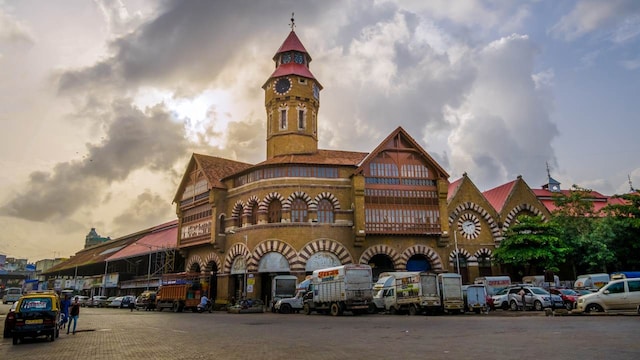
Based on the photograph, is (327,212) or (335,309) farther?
(327,212)

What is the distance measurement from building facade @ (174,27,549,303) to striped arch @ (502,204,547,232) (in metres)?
0.13

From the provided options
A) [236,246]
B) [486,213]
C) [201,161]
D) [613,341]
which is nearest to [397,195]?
[486,213]

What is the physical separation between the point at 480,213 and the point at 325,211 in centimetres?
1560

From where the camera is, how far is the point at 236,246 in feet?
143

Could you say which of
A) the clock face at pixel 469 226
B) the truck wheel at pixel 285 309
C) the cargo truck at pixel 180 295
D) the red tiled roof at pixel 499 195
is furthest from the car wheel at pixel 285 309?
the red tiled roof at pixel 499 195

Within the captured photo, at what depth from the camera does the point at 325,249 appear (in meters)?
40.6

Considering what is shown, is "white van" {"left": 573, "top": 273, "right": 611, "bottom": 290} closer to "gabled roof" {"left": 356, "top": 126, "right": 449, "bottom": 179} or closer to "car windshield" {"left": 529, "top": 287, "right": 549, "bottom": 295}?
"car windshield" {"left": 529, "top": 287, "right": 549, "bottom": 295}

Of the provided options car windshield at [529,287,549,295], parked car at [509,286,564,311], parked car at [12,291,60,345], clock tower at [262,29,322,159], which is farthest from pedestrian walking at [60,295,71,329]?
clock tower at [262,29,322,159]

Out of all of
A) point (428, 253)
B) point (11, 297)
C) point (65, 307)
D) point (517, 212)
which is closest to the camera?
point (65, 307)

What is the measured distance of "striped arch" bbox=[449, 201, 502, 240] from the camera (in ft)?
149

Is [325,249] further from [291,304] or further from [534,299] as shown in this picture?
[534,299]

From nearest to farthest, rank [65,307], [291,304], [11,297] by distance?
[65,307] → [291,304] → [11,297]

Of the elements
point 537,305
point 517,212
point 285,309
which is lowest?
point 285,309

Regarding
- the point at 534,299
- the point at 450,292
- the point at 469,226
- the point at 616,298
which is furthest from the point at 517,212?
the point at 616,298
